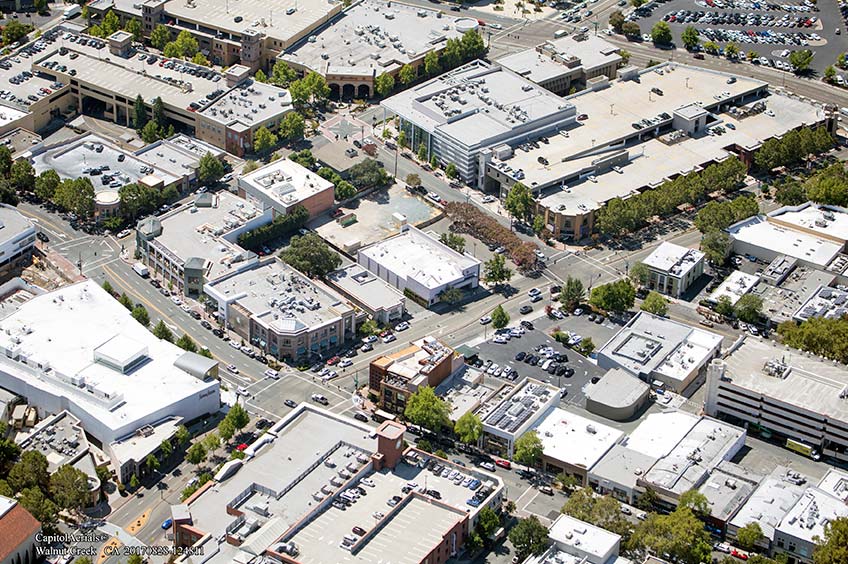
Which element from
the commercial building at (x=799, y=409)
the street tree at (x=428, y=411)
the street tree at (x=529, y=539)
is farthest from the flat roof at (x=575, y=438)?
the street tree at (x=529, y=539)

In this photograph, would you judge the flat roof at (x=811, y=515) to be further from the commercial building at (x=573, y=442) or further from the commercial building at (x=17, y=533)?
the commercial building at (x=17, y=533)

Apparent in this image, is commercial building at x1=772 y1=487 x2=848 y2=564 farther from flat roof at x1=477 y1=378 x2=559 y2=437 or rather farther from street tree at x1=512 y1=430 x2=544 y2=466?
flat roof at x1=477 y1=378 x2=559 y2=437

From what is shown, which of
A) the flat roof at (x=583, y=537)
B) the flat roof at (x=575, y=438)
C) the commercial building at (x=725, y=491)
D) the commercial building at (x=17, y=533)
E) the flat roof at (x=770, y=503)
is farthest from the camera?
the flat roof at (x=575, y=438)

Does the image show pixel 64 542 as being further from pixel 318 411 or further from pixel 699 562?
pixel 699 562

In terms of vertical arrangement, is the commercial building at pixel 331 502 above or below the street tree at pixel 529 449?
above

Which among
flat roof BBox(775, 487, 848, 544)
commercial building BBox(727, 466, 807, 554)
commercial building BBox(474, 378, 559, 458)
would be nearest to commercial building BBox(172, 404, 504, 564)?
commercial building BBox(474, 378, 559, 458)

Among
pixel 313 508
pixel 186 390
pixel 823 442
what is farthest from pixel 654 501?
pixel 186 390

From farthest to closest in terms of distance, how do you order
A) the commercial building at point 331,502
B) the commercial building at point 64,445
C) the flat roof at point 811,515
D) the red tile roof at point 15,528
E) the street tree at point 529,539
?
the commercial building at point 64,445 → the flat roof at point 811,515 → the street tree at point 529,539 → the commercial building at point 331,502 → the red tile roof at point 15,528
